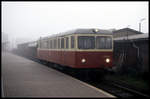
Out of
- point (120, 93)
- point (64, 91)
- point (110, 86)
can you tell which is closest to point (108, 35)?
point (110, 86)

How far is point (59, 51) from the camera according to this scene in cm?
1509

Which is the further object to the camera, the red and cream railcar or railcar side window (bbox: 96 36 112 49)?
railcar side window (bbox: 96 36 112 49)

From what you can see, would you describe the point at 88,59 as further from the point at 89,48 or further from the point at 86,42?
the point at 86,42

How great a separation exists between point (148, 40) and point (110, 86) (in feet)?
13.7

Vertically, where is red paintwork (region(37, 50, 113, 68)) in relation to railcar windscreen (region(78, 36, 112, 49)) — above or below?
below

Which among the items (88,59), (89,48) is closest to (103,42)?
(89,48)

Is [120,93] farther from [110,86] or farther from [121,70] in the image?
[121,70]

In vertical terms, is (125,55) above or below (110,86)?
above

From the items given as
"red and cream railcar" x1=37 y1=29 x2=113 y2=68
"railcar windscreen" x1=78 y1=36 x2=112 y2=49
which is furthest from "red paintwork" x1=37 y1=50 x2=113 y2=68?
"railcar windscreen" x1=78 y1=36 x2=112 y2=49

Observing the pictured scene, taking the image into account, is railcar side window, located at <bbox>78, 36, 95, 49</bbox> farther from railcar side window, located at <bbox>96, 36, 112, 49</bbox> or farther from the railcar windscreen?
railcar side window, located at <bbox>96, 36, 112, 49</bbox>

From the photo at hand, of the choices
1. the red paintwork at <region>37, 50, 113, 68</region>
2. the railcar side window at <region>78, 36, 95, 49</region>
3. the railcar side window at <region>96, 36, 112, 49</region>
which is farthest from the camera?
the railcar side window at <region>96, 36, 112, 49</region>

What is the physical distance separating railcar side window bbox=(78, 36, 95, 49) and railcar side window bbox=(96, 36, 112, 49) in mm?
279

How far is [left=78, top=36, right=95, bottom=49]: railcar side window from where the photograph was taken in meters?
12.4

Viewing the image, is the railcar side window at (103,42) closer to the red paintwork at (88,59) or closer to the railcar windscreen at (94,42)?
the railcar windscreen at (94,42)
